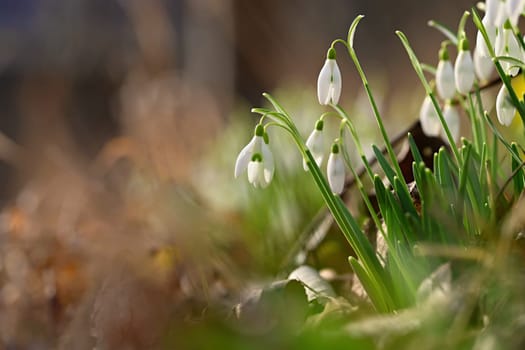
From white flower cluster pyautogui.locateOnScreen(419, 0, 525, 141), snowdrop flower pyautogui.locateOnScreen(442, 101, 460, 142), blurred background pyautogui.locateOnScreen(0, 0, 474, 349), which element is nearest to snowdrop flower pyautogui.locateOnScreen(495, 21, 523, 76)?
white flower cluster pyautogui.locateOnScreen(419, 0, 525, 141)

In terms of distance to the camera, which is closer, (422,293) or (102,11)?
(422,293)

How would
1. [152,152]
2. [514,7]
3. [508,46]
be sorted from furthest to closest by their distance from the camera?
[152,152] < [508,46] < [514,7]

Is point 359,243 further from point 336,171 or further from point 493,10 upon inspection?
point 493,10

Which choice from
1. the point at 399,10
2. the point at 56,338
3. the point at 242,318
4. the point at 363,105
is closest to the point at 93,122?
the point at 399,10

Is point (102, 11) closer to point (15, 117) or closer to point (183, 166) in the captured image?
point (15, 117)

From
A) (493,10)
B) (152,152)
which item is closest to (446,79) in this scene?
(493,10)

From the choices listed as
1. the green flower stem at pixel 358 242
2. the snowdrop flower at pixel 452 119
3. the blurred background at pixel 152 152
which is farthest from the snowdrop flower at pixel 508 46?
the blurred background at pixel 152 152
